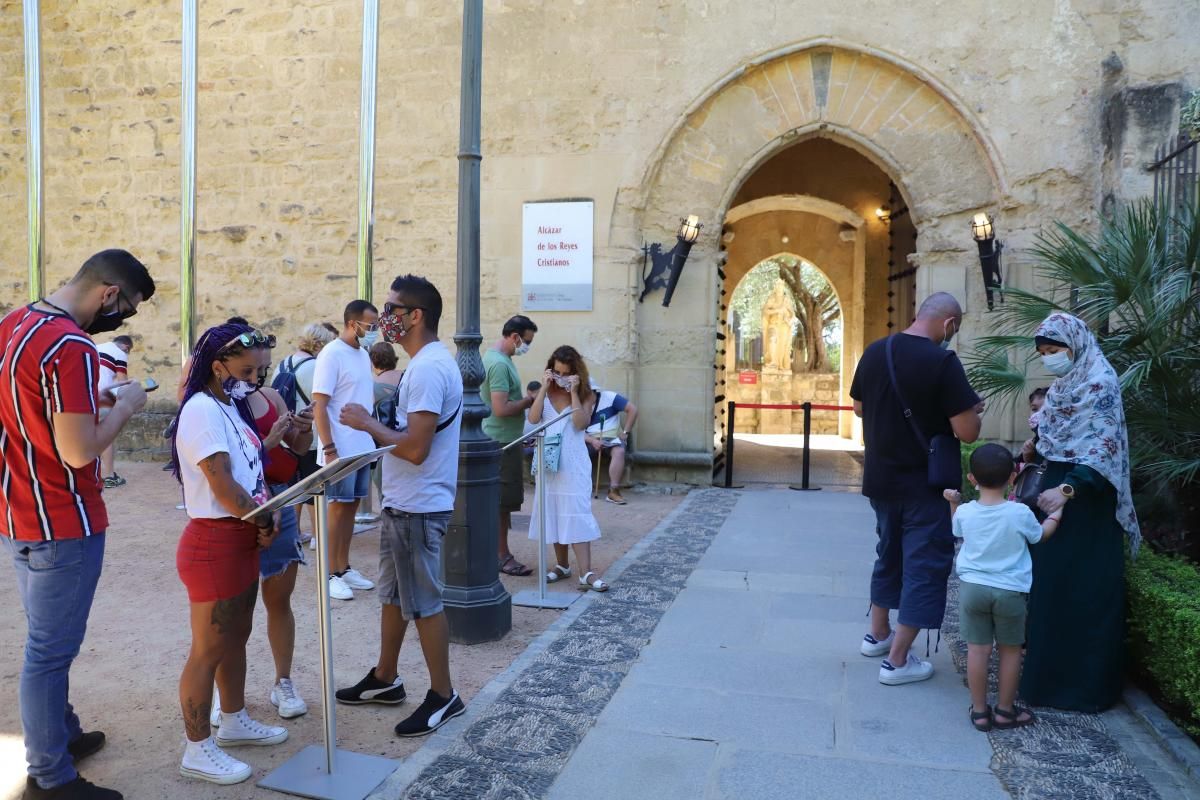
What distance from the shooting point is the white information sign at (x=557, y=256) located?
31.6 ft

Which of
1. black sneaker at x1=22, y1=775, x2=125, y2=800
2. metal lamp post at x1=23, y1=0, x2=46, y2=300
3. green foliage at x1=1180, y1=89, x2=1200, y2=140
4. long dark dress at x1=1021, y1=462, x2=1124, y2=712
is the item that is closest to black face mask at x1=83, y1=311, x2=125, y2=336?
black sneaker at x1=22, y1=775, x2=125, y2=800

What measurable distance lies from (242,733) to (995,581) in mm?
2930

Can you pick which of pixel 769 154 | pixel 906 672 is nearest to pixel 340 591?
pixel 906 672

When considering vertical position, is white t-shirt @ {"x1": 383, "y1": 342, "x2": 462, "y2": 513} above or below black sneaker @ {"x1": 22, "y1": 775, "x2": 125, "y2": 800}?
above

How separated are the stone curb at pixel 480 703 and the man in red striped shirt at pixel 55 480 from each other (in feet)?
2.85

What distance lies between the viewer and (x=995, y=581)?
3.40 metres

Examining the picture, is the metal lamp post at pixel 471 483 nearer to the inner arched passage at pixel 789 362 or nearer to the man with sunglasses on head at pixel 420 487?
the man with sunglasses on head at pixel 420 487

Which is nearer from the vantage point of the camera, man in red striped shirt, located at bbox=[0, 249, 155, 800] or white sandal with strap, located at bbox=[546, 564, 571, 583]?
man in red striped shirt, located at bbox=[0, 249, 155, 800]

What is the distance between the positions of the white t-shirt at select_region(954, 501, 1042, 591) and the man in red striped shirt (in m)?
3.11

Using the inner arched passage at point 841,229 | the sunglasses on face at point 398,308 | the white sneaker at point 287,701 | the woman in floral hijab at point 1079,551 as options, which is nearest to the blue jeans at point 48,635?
the white sneaker at point 287,701

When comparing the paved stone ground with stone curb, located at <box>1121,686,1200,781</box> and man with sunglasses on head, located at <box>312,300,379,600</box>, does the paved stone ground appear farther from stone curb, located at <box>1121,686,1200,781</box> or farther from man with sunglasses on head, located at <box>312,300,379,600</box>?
man with sunglasses on head, located at <box>312,300,379,600</box>

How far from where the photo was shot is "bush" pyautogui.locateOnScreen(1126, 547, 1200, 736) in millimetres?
3189

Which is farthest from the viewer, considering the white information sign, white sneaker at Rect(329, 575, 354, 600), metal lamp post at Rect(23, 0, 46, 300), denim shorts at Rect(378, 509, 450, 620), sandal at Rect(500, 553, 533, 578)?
the white information sign

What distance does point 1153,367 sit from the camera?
4465 mm
